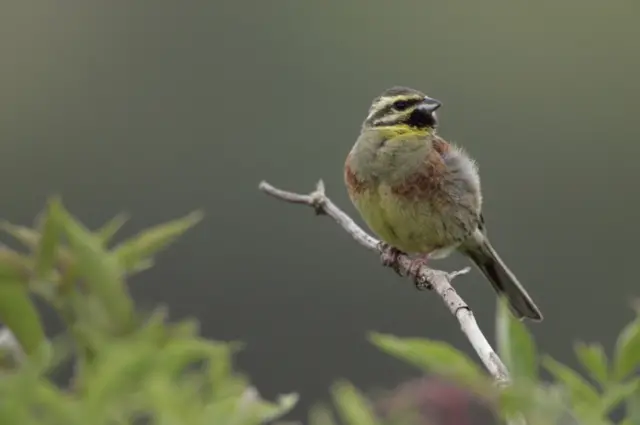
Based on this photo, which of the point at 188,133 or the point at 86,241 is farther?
the point at 188,133

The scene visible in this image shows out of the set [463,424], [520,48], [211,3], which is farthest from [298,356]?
[463,424]

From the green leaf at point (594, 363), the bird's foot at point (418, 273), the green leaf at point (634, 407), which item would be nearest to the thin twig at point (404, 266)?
the bird's foot at point (418, 273)

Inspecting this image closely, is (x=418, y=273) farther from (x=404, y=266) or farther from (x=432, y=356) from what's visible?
(x=432, y=356)

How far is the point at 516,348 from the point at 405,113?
442 cm

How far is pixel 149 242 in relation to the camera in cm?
165

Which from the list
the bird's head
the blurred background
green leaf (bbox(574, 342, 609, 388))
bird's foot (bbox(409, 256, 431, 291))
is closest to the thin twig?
bird's foot (bbox(409, 256, 431, 291))

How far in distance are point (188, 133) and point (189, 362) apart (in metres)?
24.7

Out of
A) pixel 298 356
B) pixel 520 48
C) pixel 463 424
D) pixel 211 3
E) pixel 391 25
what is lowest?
pixel 463 424

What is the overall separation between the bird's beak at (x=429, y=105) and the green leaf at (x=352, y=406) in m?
4.43

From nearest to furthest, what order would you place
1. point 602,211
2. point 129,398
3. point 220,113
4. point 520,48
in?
point 129,398 → point 602,211 → point 220,113 → point 520,48

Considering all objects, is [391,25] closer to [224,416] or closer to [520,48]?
[520,48]

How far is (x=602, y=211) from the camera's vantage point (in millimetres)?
22953

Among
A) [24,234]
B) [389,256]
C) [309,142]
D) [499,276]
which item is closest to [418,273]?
[389,256]

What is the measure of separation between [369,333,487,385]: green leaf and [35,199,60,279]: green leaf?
324 millimetres
